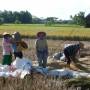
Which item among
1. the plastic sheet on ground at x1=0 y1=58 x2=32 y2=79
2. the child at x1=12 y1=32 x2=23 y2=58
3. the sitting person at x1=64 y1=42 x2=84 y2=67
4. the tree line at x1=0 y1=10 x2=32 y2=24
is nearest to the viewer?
the plastic sheet on ground at x1=0 y1=58 x2=32 y2=79

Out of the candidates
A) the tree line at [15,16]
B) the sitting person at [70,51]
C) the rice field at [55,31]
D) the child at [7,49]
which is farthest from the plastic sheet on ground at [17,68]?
the tree line at [15,16]

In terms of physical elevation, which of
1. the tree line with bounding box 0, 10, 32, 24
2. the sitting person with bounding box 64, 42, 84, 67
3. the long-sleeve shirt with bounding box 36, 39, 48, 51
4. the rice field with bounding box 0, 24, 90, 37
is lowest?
the tree line with bounding box 0, 10, 32, 24

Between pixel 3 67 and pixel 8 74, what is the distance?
3.94ft

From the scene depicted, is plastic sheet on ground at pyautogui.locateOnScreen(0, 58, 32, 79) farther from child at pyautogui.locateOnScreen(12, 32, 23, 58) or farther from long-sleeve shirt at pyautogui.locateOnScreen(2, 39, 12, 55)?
child at pyautogui.locateOnScreen(12, 32, 23, 58)

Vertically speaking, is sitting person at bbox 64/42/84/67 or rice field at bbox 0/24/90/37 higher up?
sitting person at bbox 64/42/84/67

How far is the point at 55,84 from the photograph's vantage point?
8.30 m

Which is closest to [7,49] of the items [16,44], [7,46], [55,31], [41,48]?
[7,46]

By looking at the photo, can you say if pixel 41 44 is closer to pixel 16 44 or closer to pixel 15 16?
pixel 16 44

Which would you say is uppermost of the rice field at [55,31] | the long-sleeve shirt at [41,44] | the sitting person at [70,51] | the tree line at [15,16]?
the long-sleeve shirt at [41,44]

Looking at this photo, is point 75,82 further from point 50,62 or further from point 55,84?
point 50,62

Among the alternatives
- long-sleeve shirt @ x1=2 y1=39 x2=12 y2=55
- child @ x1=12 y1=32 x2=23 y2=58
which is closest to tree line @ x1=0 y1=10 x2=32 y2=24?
child @ x1=12 y1=32 x2=23 y2=58

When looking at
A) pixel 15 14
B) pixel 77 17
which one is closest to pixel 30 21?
pixel 15 14

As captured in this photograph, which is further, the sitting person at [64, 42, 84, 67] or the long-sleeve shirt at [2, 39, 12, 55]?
the sitting person at [64, 42, 84, 67]

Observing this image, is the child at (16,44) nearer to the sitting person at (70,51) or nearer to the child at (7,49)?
the child at (7,49)
